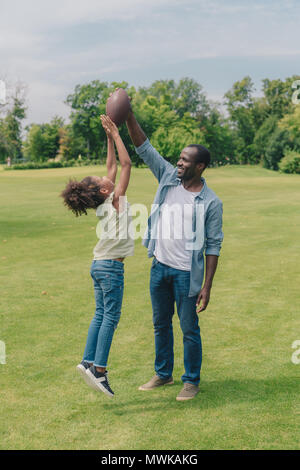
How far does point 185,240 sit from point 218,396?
1470 mm

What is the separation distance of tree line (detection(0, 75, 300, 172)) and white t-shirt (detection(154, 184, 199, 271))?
6825 centimetres

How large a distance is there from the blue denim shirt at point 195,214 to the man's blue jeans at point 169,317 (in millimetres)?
109

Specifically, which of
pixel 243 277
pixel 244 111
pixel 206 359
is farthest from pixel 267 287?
pixel 244 111

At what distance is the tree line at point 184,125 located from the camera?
8000 cm

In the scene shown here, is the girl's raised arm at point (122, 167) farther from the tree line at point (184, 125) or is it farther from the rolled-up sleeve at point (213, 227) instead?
the tree line at point (184, 125)

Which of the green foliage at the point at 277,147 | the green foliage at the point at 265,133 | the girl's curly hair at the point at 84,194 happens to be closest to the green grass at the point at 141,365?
the girl's curly hair at the point at 84,194

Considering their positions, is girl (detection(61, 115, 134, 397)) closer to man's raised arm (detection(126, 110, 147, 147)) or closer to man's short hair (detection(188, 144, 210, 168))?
man's raised arm (detection(126, 110, 147, 147))

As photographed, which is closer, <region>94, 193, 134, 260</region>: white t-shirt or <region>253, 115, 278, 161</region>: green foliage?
<region>94, 193, 134, 260</region>: white t-shirt

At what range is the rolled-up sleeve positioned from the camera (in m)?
4.76

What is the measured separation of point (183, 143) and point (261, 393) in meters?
75.0

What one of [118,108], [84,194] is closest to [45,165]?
[118,108]

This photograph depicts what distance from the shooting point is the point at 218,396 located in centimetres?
493

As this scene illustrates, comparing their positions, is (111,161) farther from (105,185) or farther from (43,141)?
(43,141)

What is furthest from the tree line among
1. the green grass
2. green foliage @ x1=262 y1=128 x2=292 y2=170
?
the green grass
